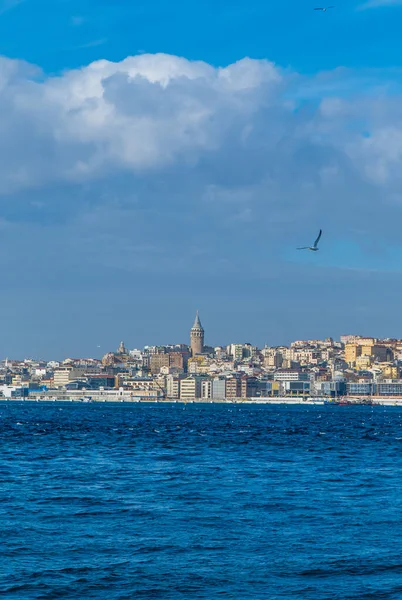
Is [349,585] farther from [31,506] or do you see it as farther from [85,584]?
[31,506]

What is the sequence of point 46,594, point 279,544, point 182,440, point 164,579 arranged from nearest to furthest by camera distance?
point 46,594, point 164,579, point 279,544, point 182,440

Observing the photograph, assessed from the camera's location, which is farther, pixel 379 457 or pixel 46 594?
pixel 379 457

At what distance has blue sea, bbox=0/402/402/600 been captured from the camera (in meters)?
18.2

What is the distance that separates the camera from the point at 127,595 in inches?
688

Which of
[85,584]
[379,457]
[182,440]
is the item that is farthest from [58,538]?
[182,440]

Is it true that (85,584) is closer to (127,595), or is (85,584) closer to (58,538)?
(127,595)

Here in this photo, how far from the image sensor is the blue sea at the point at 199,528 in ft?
59.8

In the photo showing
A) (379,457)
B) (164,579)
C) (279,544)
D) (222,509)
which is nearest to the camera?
(164,579)

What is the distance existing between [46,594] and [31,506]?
9777 mm

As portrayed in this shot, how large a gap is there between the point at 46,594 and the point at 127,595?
136cm

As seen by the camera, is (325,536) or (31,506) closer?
(325,536)

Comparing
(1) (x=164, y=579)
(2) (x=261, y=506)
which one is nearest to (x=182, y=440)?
(2) (x=261, y=506)

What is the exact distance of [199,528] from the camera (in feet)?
78.0

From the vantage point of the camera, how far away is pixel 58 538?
875 inches
